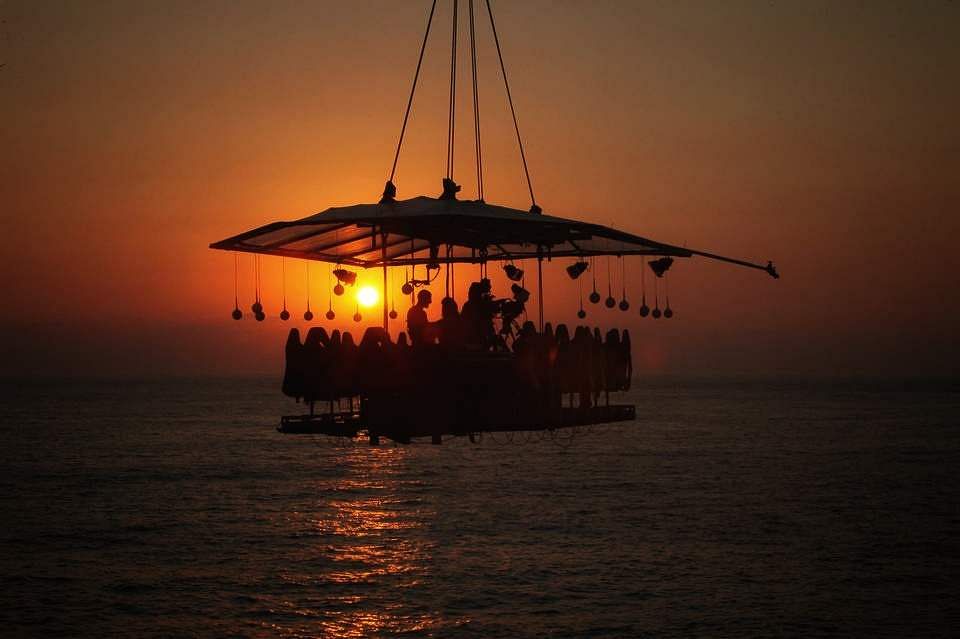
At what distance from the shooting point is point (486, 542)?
6328 centimetres

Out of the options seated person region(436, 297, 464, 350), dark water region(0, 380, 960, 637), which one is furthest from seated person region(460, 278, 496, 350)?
dark water region(0, 380, 960, 637)

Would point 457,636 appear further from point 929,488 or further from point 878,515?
point 929,488

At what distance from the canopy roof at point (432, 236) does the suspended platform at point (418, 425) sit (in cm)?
244

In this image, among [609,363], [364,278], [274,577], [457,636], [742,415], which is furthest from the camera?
[742,415]

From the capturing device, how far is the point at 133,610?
4853 centimetres

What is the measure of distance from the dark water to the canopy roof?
84.6 ft

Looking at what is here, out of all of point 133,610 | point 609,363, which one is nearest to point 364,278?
point 609,363

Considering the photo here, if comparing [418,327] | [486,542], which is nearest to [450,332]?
[418,327]

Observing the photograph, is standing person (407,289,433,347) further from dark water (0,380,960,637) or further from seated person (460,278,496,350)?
dark water (0,380,960,637)

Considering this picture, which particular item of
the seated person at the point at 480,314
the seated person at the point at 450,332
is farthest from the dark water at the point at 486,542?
the seated person at the point at 450,332

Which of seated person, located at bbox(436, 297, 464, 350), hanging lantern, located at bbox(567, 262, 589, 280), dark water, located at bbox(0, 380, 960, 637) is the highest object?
hanging lantern, located at bbox(567, 262, 589, 280)

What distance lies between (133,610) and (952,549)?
1601 inches

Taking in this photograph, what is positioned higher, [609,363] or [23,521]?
[609,363]

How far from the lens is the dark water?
153 ft
